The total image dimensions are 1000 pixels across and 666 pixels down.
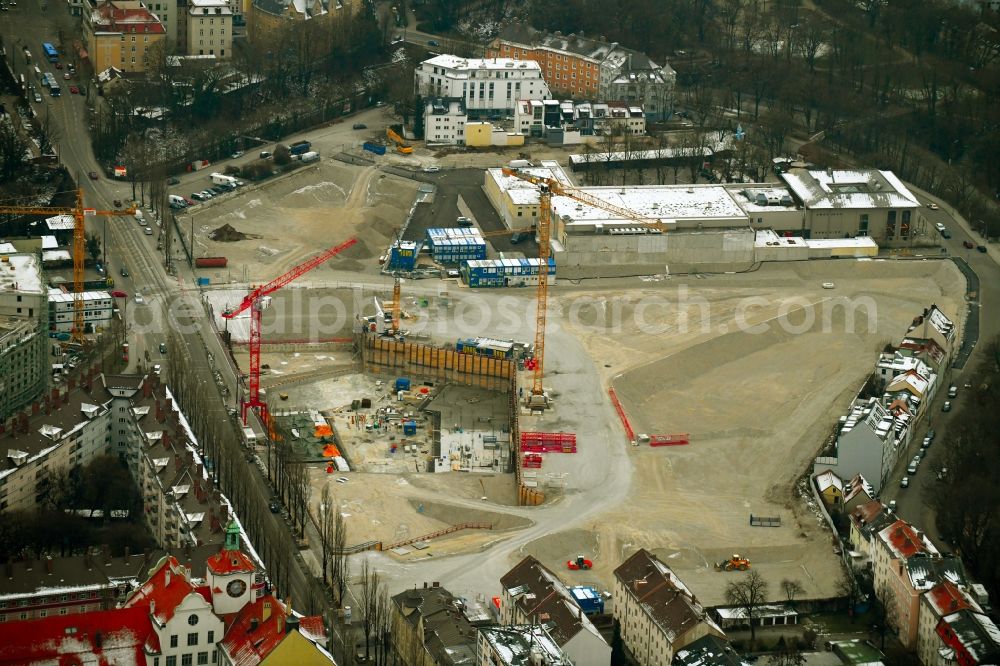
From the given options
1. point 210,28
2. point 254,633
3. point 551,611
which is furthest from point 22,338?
point 210,28

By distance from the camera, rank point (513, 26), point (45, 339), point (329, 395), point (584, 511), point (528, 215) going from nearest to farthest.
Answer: point (584, 511)
point (45, 339)
point (329, 395)
point (528, 215)
point (513, 26)

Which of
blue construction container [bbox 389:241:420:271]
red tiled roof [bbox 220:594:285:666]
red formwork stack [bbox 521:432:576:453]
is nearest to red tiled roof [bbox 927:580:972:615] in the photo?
red formwork stack [bbox 521:432:576:453]

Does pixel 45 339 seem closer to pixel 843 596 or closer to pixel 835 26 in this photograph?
pixel 843 596

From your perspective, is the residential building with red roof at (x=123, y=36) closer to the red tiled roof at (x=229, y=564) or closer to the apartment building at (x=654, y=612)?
the apartment building at (x=654, y=612)

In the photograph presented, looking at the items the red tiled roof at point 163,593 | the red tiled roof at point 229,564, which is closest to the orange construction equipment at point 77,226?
the red tiled roof at point 163,593

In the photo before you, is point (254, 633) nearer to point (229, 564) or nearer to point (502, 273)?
point (229, 564)

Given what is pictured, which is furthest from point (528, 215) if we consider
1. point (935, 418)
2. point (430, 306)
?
point (935, 418)

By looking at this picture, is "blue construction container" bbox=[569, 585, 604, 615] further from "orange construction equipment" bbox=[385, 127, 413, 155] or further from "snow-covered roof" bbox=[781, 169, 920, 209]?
"orange construction equipment" bbox=[385, 127, 413, 155]
